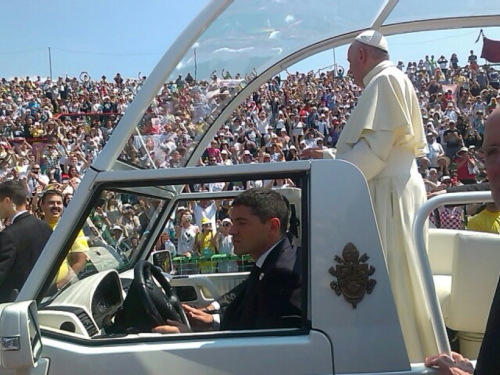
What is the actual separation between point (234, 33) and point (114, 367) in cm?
162

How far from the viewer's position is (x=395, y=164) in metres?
2.59

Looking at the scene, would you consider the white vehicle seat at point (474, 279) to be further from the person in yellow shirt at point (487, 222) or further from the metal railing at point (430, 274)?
the person in yellow shirt at point (487, 222)

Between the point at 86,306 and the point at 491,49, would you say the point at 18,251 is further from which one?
the point at 491,49

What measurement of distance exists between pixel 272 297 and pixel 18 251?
268 cm

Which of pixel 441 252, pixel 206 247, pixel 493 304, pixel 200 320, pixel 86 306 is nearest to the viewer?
pixel 493 304

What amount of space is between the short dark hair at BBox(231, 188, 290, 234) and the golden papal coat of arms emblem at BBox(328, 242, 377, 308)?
1.83 ft

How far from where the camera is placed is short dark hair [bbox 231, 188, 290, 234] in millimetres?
2539

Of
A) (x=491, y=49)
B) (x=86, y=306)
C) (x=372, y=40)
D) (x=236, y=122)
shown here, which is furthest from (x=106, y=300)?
(x=236, y=122)

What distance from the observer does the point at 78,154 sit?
1344 cm

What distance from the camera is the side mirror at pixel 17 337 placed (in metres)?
1.88

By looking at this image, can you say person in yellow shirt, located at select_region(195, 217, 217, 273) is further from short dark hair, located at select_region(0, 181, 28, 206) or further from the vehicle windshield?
short dark hair, located at select_region(0, 181, 28, 206)

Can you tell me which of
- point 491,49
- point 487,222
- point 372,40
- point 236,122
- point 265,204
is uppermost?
point 236,122

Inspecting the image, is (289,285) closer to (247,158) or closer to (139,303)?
(139,303)

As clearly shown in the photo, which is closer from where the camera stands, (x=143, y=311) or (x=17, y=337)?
(x=17, y=337)
